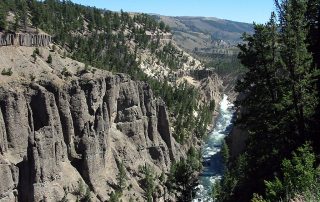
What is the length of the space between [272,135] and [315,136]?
3.75 meters

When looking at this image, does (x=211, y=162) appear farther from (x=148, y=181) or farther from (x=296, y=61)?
(x=296, y=61)

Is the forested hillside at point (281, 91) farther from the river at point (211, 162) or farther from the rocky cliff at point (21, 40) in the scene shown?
the rocky cliff at point (21, 40)

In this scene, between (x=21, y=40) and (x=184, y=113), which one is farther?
(x=184, y=113)

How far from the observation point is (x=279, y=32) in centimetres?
4194

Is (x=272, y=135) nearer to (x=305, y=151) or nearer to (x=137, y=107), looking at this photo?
(x=305, y=151)

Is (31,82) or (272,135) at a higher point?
(272,135)

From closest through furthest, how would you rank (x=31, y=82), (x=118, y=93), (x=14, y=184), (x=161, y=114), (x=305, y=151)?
(x=305, y=151) → (x=14, y=184) → (x=31, y=82) → (x=118, y=93) → (x=161, y=114)

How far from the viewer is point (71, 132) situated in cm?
9300

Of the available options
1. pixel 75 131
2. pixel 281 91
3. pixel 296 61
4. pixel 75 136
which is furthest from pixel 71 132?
pixel 296 61

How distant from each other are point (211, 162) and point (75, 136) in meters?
54.9

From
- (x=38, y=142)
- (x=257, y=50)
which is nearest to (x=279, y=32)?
(x=257, y=50)

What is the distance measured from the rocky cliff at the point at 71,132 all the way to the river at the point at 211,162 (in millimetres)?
10988

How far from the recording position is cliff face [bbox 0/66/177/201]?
77875mm

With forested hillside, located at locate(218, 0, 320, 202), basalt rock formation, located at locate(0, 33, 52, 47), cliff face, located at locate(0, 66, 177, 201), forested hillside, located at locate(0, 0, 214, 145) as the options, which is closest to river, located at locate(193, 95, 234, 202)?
forested hillside, located at locate(0, 0, 214, 145)
